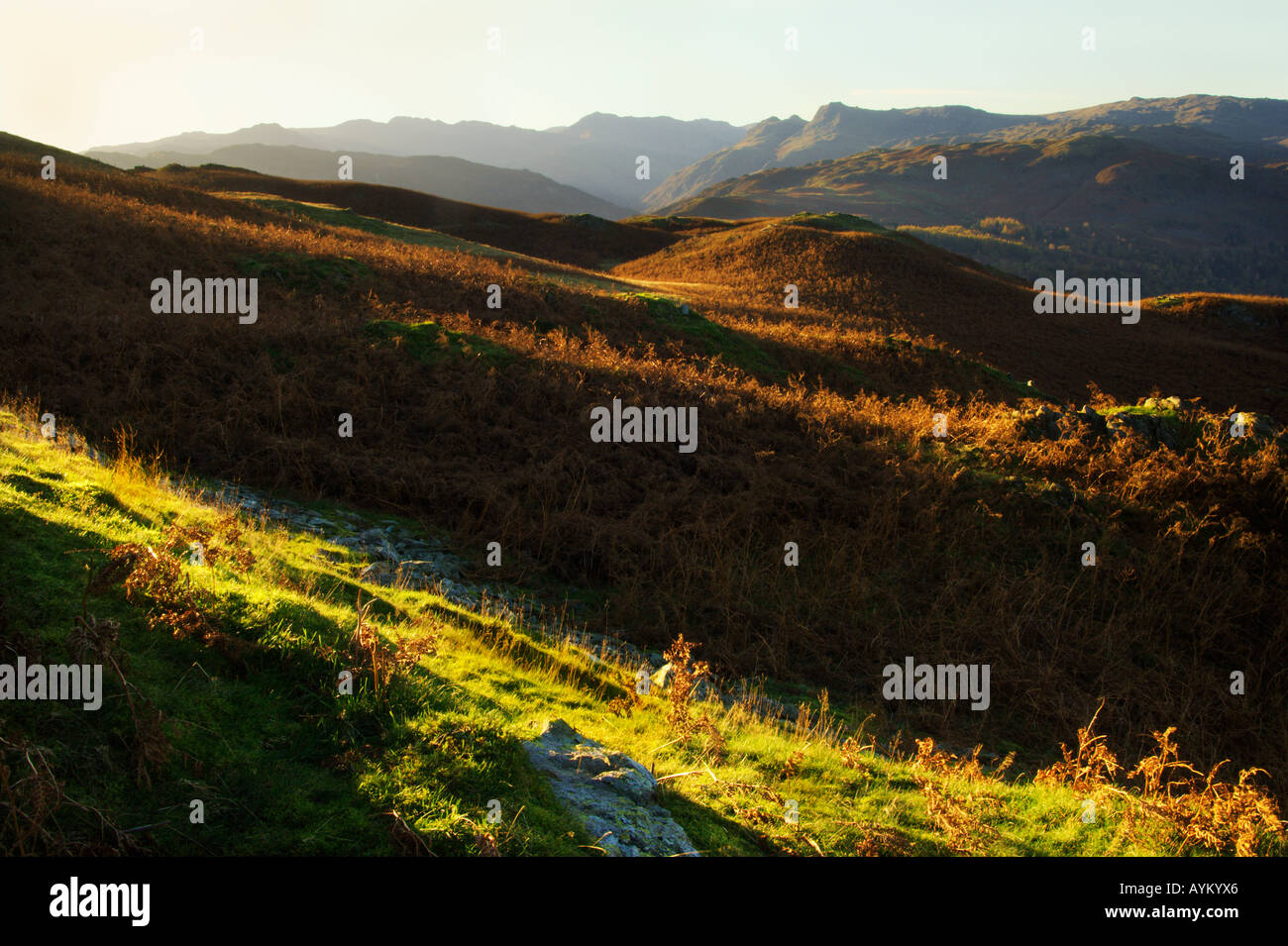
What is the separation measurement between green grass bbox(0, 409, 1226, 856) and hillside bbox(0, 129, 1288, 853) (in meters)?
0.04

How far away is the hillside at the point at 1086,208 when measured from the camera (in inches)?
4862

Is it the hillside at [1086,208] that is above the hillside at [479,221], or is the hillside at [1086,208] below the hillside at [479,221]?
above

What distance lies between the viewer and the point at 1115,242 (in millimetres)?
142375

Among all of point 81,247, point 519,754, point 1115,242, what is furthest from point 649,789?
point 1115,242

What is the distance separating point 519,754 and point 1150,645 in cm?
1038

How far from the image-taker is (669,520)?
1164cm

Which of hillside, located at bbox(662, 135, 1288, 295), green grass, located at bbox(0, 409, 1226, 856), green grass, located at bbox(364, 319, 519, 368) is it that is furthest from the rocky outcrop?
hillside, located at bbox(662, 135, 1288, 295)

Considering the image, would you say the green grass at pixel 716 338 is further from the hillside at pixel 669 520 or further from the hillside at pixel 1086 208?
the hillside at pixel 1086 208

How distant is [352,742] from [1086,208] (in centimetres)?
20955

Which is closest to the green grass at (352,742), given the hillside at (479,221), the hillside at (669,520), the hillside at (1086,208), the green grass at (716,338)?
the hillside at (669,520)

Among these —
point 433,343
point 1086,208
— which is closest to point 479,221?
point 433,343

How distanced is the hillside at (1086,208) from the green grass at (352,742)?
412 ft

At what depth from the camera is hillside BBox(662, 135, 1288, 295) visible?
12350 cm

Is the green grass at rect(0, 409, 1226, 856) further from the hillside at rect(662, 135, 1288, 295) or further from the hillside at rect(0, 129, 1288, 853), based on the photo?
the hillside at rect(662, 135, 1288, 295)
